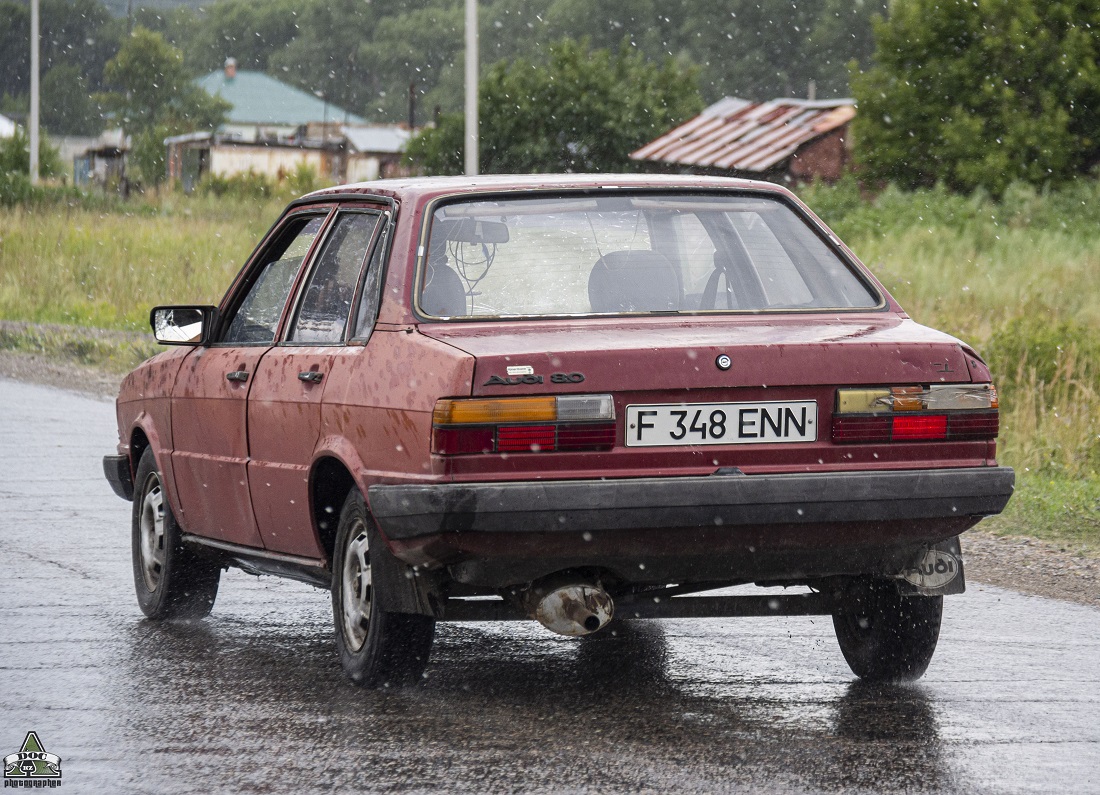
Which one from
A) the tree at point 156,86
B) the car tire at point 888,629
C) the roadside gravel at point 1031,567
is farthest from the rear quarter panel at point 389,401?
the tree at point 156,86

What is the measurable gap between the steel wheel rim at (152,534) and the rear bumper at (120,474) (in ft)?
0.96

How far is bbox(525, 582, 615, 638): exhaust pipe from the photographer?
17.5ft

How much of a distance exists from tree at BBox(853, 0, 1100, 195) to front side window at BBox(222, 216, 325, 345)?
37.6m

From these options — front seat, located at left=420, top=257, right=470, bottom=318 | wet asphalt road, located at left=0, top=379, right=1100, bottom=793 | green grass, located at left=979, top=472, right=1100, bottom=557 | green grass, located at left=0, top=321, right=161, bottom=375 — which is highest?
front seat, located at left=420, top=257, right=470, bottom=318

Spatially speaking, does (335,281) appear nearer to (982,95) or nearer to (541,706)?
(541,706)

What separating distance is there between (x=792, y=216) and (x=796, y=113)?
5668cm

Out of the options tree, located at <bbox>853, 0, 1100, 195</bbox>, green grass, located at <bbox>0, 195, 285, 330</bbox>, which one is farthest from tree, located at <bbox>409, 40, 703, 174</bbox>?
green grass, located at <bbox>0, 195, 285, 330</bbox>

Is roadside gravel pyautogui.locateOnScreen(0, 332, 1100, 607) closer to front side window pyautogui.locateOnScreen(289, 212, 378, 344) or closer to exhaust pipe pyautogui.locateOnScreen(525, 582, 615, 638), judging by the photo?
exhaust pipe pyautogui.locateOnScreen(525, 582, 615, 638)

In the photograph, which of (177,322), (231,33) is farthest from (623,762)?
(231,33)

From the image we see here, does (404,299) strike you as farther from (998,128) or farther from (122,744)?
(998,128)

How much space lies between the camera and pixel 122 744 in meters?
5.22

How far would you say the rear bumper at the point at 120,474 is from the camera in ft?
26.0

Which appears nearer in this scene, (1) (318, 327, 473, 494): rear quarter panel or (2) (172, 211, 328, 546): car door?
(1) (318, 327, 473, 494): rear quarter panel

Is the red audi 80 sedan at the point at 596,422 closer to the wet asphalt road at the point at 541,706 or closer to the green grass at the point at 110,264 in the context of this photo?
the wet asphalt road at the point at 541,706
